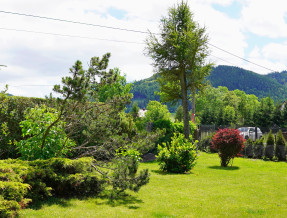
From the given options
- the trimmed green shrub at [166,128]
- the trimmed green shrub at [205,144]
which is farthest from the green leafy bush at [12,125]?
the trimmed green shrub at [205,144]

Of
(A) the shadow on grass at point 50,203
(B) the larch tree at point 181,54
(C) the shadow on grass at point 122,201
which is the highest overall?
(B) the larch tree at point 181,54

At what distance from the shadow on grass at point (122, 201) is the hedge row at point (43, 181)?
1.10ft

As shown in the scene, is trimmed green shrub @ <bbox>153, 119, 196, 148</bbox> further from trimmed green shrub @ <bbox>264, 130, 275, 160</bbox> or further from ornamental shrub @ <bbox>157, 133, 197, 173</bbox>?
trimmed green shrub @ <bbox>264, 130, 275, 160</bbox>

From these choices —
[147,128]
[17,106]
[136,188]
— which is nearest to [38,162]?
[136,188]

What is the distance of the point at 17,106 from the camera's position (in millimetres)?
10945

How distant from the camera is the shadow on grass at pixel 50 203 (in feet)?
18.1

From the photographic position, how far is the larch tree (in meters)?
18.4

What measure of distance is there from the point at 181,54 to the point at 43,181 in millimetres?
14031

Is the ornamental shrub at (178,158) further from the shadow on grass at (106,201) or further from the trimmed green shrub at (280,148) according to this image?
the trimmed green shrub at (280,148)

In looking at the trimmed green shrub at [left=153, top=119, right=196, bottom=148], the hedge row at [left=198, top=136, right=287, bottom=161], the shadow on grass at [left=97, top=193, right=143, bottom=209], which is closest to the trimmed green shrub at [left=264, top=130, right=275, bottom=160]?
the hedge row at [left=198, top=136, right=287, bottom=161]

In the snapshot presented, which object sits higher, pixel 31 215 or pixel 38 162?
pixel 38 162

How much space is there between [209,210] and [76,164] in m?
3.18

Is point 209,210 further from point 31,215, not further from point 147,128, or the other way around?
point 147,128

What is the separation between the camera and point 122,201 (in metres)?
6.66
